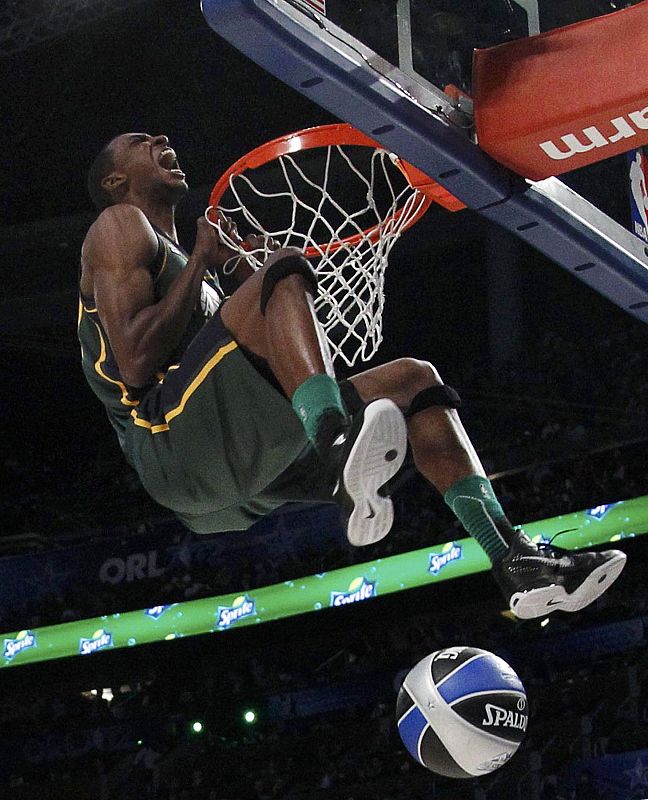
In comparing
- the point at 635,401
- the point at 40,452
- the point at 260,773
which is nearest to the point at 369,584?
the point at 260,773

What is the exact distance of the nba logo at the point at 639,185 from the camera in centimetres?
402

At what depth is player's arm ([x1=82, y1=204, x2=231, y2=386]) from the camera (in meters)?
3.57

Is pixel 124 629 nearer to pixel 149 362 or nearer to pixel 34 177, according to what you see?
pixel 34 177

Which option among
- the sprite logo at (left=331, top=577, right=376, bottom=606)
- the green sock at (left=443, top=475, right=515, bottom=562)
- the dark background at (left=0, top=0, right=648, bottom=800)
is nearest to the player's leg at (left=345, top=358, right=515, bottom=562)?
the green sock at (left=443, top=475, right=515, bottom=562)

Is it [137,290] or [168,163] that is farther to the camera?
[168,163]

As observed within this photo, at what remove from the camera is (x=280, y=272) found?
3273mm

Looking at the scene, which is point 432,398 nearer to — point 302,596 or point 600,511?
point 600,511

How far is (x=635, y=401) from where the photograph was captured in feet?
37.7

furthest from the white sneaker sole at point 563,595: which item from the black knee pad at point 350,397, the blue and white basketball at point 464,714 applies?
the blue and white basketball at point 464,714

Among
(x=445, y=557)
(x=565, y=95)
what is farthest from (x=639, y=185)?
(x=445, y=557)

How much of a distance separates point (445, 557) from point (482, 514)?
7.25m

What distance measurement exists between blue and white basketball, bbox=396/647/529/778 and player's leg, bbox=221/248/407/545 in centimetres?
182

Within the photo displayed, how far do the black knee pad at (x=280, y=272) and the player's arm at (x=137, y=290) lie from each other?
0.36 m

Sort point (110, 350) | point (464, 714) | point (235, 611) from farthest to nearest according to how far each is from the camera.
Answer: point (235, 611)
point (464, 714)
point (110, 350)
